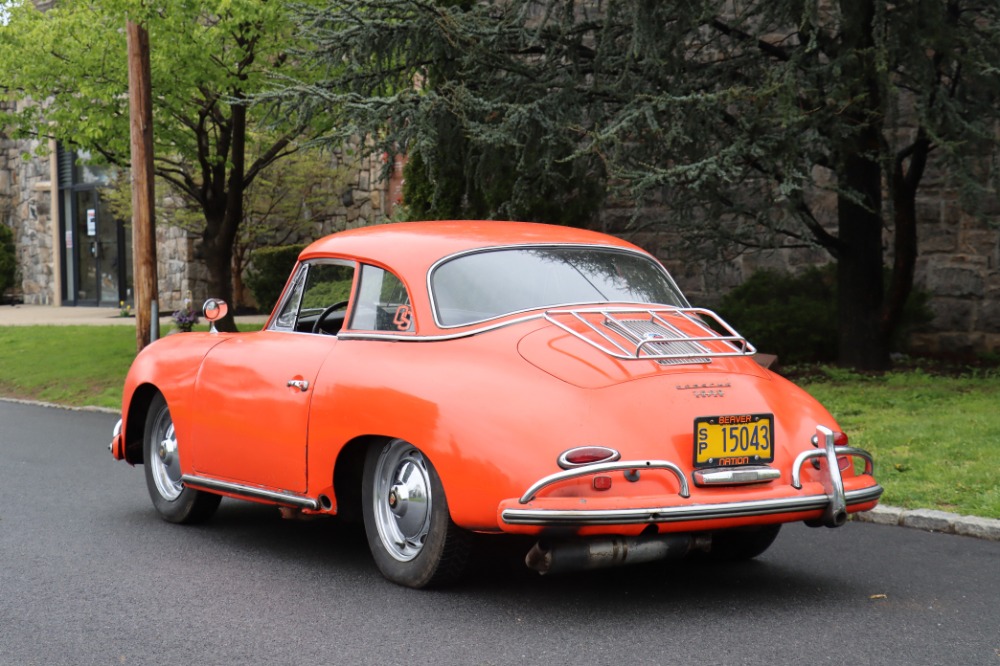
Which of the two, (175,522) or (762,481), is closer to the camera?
(762,481)

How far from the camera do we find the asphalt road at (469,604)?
4789 millimetres

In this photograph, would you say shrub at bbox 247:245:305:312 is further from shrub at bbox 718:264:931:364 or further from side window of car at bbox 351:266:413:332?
side window of car at bbox 351:266:413:332

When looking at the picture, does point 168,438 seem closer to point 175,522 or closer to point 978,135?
point 175,522

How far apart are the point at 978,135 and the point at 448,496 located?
8.83 m

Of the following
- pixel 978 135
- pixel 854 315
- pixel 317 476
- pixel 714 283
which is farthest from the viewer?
pixel 714 283

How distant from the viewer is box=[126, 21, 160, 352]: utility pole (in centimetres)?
1573

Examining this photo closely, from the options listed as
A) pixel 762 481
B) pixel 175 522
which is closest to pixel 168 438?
pixel 175 522

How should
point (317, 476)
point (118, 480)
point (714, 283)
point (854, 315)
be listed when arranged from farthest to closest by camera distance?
point (714, 283) < point (854, 315) < point (118, 480) < point (317, 476)

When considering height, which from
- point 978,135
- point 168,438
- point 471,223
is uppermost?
point 978,135

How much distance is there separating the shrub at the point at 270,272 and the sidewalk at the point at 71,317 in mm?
450

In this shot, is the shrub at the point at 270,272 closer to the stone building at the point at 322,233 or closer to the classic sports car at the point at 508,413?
the stone building at the point at 322,233

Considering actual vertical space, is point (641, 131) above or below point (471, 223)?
above

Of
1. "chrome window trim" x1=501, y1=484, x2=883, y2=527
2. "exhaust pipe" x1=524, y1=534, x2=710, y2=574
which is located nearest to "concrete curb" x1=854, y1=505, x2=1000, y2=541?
"chrome window trim" x1=501, y1=484, x2=883, y2=527

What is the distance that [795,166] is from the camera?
40.3 feet
